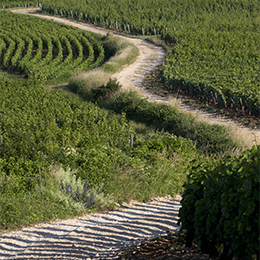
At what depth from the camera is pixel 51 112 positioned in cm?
1511

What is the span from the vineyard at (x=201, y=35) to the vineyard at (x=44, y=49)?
652 centimetres

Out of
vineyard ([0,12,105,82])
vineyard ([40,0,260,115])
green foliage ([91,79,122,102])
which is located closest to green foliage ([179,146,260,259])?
vineyard ([40,0,260,115])

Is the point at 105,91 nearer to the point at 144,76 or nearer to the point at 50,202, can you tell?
the point at 144,76

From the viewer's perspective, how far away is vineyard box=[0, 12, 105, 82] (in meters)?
30.3

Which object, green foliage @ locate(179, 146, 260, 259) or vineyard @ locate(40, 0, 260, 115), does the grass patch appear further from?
vineyard @ locate(40, 0, 260, 115)

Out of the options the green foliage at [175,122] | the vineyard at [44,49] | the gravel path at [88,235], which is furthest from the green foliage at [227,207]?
the vineyard at [44,49]

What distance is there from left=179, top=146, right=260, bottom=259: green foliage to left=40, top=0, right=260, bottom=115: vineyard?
43.6ft

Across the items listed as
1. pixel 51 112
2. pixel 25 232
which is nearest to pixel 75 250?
pixel 25 232

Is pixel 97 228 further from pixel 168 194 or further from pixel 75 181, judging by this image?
pixel 168 194

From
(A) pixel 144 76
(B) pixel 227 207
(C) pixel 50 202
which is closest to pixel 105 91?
(A) pixel 144 76

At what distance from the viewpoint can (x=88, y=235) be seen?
6648mm

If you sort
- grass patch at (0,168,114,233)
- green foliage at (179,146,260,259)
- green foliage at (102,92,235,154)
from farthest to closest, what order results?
green foliage at (102,92,235,154)
grass patch at (0,168,114,233)
green foliage at (179,146,260,259)

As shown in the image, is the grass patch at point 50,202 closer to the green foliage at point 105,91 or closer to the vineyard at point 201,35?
the vineyard at point 201,35

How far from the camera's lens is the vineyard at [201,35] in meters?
20.8
